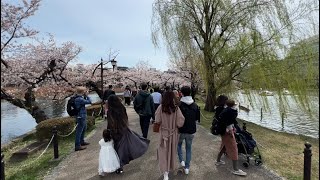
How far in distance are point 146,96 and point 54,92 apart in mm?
13792

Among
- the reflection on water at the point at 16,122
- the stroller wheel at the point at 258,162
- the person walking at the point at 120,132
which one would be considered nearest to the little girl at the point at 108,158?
the person walking at the point at 120,132

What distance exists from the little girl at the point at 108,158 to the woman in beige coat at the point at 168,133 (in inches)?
38.1

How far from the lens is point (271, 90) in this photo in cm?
1332

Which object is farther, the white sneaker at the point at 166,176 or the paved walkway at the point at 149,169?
the paved walkway at the point at 149,169

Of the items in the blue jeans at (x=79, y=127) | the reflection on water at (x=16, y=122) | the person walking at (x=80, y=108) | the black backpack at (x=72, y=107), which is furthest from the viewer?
the reflection on water at (x=16, y=122)

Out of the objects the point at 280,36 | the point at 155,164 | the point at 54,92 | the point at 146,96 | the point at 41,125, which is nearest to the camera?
the point at 155,164

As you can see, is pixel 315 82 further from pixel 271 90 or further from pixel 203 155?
pixel 203 155

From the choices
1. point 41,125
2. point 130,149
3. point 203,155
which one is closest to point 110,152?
point 130,149

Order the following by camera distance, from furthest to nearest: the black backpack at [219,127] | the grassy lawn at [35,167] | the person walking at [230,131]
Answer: the grassy lawn at [35,167], the black backpack at [219,127], the person walking at [230,131]

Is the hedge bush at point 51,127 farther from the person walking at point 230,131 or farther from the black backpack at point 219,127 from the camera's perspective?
the person walking at point 230,131

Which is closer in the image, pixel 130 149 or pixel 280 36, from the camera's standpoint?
pixel 130 149

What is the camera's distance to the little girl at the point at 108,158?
231 inches

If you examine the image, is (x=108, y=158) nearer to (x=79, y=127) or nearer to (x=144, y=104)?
(x=79, y=127)

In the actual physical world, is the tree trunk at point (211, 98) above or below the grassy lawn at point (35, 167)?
above
